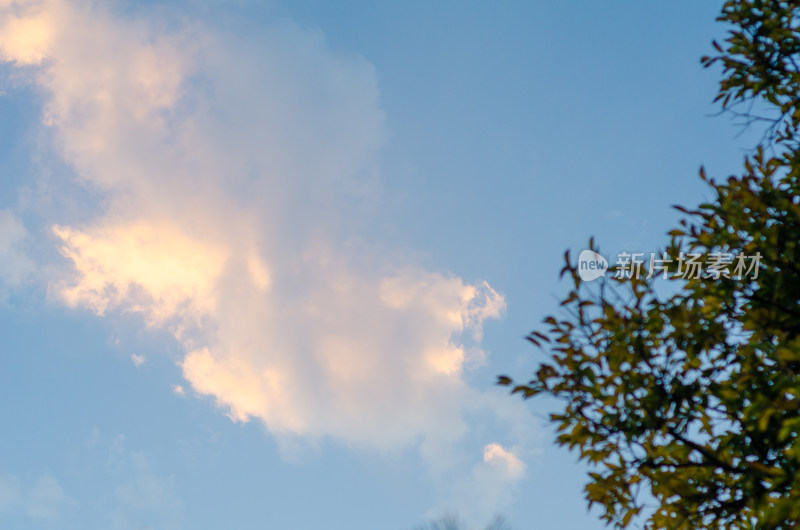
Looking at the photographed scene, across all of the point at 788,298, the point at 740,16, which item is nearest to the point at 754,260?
the point at 788,298

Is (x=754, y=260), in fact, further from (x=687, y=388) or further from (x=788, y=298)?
(x=687, y=388)

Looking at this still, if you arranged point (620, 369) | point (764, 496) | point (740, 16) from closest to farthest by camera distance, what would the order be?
point (764, 496), point (620, 369), point (740, 16)

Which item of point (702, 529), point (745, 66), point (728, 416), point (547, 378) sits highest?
point (745, 66)

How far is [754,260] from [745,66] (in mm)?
1745

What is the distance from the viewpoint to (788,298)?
3.03 metres

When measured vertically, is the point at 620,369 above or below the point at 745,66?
below

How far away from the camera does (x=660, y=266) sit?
3.32 metres

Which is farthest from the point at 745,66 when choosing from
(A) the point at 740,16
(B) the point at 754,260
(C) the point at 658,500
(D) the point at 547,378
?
(C) the point at 658,500

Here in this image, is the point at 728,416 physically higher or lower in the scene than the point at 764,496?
higher

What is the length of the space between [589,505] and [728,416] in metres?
1.00

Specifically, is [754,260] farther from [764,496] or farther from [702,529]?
[702,529]

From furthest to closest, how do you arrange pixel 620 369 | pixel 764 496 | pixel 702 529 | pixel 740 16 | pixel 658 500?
1. pixel 740 16
2. pixel 702 529
3. pixel 658 500
4. pixel 620 369
5. pixel 764 496

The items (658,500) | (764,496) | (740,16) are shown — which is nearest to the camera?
(764,496)

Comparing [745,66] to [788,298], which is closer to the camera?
[788,298]
